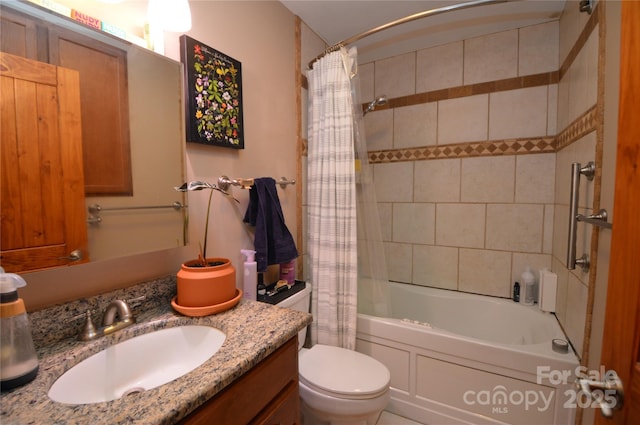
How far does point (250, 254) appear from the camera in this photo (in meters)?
1.46

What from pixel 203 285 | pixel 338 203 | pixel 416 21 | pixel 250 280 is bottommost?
pixel 250 280

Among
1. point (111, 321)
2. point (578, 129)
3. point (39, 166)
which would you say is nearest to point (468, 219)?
point (578, 129)

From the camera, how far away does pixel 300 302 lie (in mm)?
1688

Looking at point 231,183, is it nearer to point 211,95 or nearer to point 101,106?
point 211,95

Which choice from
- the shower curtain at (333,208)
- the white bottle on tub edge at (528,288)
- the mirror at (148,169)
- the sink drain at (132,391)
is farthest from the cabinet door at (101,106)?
the white bottle on tub edge at (528,288)

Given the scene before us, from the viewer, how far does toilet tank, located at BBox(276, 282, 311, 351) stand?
156 centimetres

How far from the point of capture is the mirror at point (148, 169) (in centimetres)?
93

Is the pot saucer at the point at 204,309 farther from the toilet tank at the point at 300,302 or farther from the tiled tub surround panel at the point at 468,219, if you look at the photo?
the tiled tub surround panel at the point at 468,219

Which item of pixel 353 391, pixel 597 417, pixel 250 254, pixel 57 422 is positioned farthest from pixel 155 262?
pixel 597 417

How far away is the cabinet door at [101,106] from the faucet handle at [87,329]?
0.39 meters

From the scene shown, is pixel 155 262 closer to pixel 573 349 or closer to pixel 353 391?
pixel 353 391

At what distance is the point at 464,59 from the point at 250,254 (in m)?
2.12

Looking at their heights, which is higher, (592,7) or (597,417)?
(592,7)

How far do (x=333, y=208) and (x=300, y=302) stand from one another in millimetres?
604
